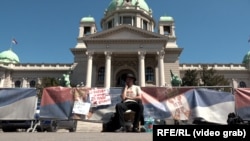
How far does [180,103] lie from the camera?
9.03 metres

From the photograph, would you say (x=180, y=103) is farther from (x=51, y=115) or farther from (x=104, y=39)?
(x=104, y=39)

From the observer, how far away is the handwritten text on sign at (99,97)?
8969mm

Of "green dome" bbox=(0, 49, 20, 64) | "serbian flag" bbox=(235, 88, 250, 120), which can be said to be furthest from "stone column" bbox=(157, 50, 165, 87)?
"green dome" bbox=(0, 49, 20, 64)

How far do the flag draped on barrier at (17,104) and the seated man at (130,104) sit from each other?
3252mm

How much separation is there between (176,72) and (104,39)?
1276cm

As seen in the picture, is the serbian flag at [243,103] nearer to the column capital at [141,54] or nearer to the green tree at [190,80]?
the green tree at [190,80]

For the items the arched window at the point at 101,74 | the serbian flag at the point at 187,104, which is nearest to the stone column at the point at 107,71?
the arched window at the point at 101,74

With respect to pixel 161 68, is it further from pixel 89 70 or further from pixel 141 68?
pixel 89 70

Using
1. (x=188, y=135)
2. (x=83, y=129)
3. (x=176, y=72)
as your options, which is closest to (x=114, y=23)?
(x=176, y=72)

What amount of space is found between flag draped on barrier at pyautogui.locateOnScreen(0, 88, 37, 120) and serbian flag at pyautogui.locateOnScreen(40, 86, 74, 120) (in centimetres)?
34

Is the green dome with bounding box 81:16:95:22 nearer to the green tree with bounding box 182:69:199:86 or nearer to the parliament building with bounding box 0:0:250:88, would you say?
the parliament building with bounding box 0:0:250:88

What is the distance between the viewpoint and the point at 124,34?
136 ft

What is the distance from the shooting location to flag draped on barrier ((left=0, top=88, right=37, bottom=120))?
28.7 ft

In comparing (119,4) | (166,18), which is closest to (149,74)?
(166,18)
